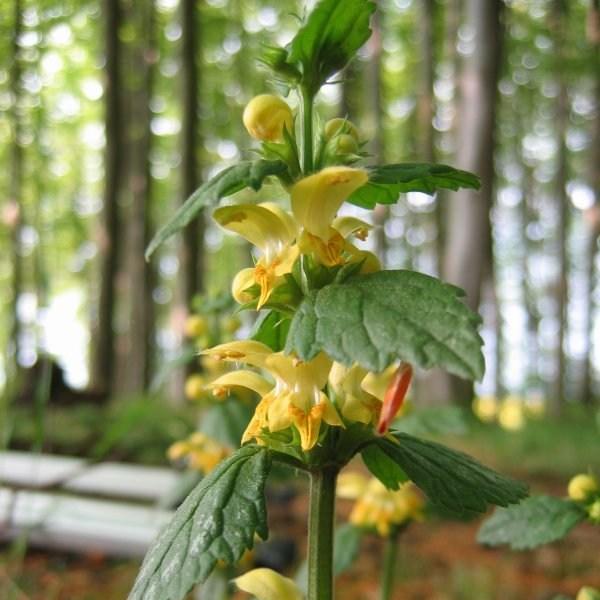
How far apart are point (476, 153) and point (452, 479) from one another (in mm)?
3768

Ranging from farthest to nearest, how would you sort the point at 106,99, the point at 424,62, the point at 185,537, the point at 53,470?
the point at 424,62, the point at 106,99, the point at 53,470, the point at 185,537

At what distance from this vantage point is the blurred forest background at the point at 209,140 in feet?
11.7

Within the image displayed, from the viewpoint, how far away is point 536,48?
7527 mm

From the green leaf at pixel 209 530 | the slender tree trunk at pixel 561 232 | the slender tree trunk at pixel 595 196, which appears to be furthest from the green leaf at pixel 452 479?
the slender tree trunk at pixel 561 232

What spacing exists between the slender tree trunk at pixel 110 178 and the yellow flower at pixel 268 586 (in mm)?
5687

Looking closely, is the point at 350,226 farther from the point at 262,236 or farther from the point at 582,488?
the point at 582,488

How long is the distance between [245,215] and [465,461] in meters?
0.29

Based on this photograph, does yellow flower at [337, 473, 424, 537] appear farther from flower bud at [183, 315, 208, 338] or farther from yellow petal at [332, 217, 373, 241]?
yellow petal at [332, 217, 373, 241]

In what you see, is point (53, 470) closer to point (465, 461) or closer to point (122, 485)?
point (122, 485)

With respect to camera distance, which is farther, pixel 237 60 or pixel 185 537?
pixel 237 60

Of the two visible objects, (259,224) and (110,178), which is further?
(110,178)

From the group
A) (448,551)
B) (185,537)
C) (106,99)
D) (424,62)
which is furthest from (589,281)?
(185,537)

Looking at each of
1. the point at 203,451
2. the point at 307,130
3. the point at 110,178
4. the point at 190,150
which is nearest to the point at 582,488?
the point at 307,130

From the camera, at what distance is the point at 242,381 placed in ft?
2.20
